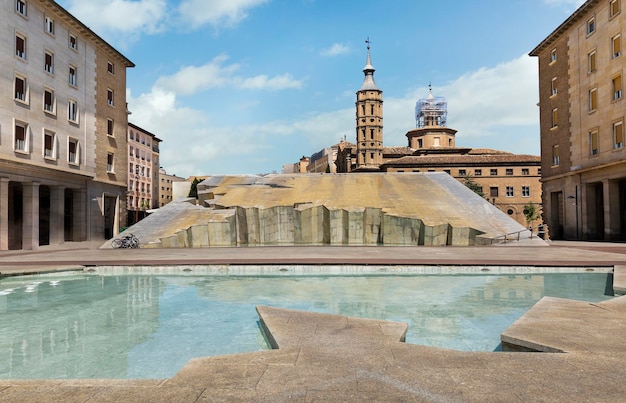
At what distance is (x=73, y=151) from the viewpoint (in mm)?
32594

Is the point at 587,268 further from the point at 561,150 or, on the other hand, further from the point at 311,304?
the point at 561,150

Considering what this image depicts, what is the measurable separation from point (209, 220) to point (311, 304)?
19286mm

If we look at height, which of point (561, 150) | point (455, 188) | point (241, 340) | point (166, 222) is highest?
point (561, 150)

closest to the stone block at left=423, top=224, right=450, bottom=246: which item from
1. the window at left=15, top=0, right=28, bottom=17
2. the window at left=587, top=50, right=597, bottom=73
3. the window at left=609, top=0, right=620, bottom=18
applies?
the window at left=587, top=50, right=597, bottom=73

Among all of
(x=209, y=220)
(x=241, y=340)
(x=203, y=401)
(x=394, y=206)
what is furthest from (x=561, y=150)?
(x=203, y=401)

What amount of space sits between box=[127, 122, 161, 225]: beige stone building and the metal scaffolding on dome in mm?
62588

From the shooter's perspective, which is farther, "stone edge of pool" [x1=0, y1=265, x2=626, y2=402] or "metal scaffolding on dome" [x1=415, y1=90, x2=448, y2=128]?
"metal scaffolding on dome" [x1=415, y1=90, x2=448, y2=128]

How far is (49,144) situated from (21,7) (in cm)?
876

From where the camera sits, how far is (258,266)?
1580 cm

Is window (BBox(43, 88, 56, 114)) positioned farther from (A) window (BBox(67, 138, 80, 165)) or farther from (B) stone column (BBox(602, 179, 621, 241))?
(B) stone column (BBox(602, 179, 621, 241))

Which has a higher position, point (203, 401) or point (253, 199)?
point (253, 199)

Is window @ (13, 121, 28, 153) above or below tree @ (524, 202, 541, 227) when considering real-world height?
above

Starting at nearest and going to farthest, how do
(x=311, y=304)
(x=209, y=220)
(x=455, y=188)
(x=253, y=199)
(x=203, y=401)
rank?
(x=203, y=401) < (x=311, y=304) < (x=209, y=220) < (x=253, y=199) < (x=455, y=188)

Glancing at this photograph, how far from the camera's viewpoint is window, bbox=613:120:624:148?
96.6 ft
